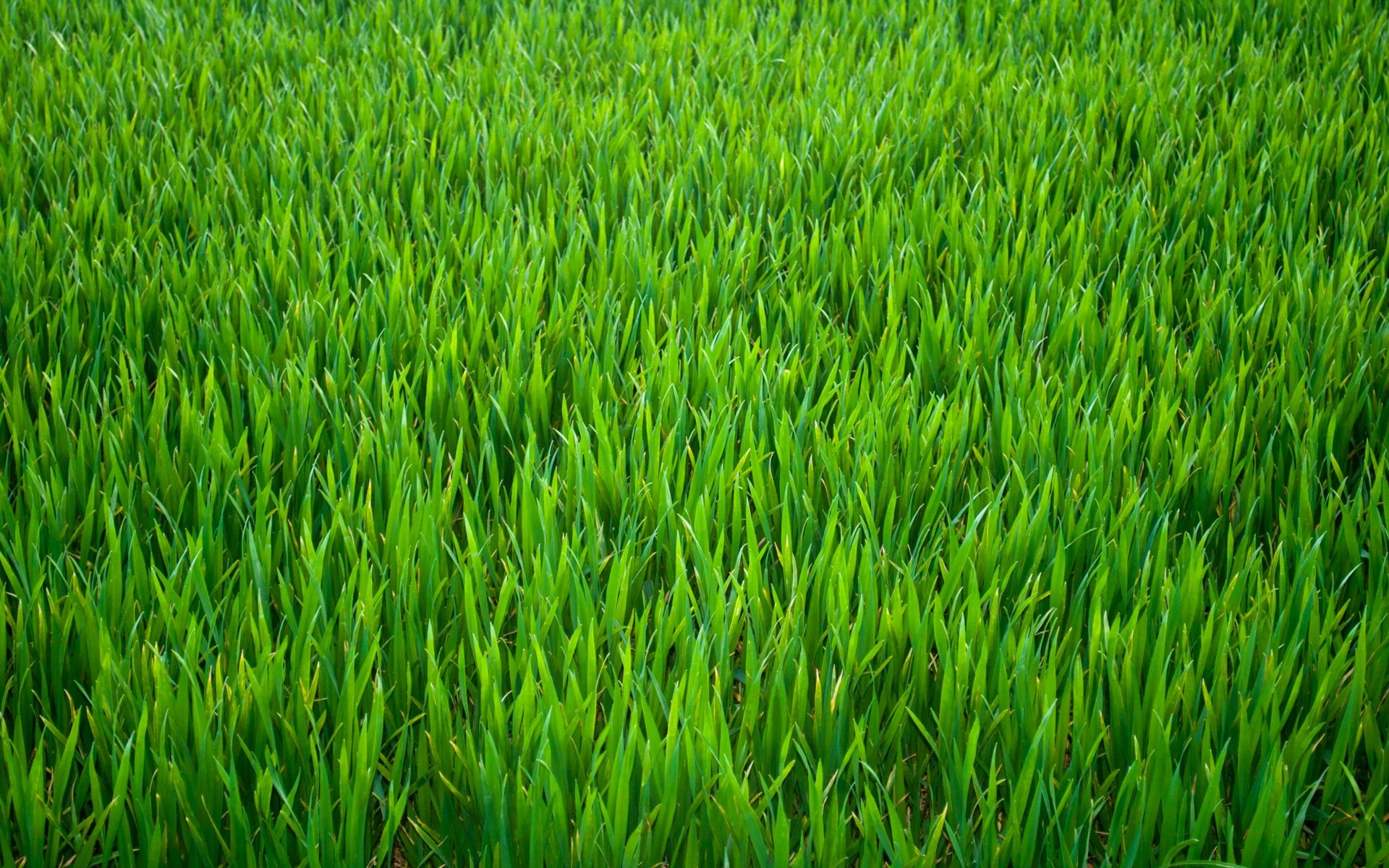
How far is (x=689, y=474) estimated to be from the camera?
5.06 feet

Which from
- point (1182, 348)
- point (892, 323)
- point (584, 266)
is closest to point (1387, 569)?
point (1182, 348)

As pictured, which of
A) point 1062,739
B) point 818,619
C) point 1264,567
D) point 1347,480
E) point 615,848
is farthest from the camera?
point 1347,480

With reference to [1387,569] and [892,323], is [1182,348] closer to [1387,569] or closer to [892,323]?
[892,323]

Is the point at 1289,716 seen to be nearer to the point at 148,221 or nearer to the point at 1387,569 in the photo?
the point at 1387,569

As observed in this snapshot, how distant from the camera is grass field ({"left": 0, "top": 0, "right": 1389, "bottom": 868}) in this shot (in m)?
0.97

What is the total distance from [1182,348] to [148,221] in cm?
175

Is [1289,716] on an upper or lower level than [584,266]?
lower

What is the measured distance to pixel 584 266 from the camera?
2.03 m

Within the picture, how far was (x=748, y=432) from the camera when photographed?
4.60 ft

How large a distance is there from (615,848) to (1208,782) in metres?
0.47

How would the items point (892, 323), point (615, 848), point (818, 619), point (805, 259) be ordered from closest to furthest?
point (615, 848)
point (818, 619)
point (892, 323)
point (805, 259)

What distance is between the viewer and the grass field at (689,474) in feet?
3.19

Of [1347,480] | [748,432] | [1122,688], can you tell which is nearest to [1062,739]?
[1122,688]

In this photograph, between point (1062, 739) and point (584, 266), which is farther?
point (584, 266)
